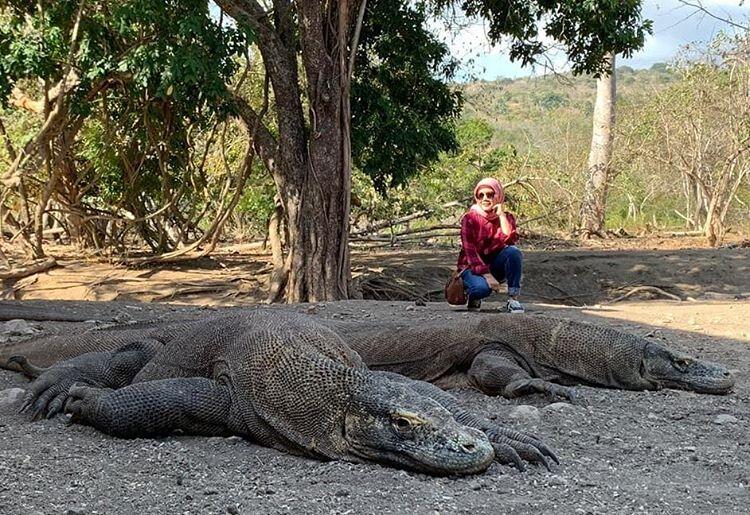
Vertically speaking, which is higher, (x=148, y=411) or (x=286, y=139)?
(x=286, y=139)

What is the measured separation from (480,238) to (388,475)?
3.94 m

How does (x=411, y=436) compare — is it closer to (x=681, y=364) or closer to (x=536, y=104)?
(x=681, y=364)

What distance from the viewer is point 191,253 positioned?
1206cm

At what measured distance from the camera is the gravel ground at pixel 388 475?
2.62 metres

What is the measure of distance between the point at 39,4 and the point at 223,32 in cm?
193

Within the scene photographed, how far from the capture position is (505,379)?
14.0ft

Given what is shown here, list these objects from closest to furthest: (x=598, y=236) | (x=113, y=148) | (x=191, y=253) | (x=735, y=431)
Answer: (x=735, y=431)
(x=113, y=148)
(x=191, y=253)
(x=598, y=236)

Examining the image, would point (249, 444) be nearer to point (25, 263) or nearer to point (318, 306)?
point (318, 306)

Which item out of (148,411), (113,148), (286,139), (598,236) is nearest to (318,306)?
(286,139)

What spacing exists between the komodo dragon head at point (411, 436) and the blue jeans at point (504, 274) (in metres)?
3.68

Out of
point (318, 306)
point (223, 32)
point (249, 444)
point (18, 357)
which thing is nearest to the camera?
point (249, 444)

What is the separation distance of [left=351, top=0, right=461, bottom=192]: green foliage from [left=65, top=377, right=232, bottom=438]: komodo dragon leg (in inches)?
256

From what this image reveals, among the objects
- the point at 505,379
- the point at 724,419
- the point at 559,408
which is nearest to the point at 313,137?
the point at 505,379

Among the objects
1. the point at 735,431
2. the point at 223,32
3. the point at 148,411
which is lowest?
the point at 735,431
